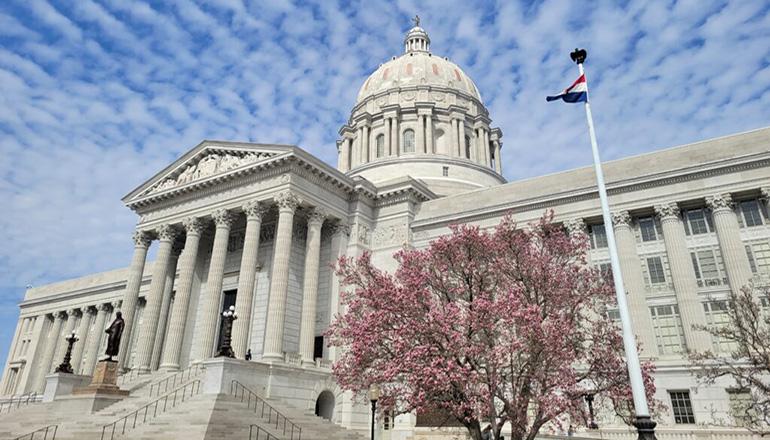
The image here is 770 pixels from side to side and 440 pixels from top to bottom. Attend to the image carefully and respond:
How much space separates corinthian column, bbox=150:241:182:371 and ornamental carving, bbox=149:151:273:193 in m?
4.52

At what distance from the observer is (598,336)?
17.6 metres

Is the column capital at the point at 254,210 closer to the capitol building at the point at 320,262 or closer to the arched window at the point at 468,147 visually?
the capitol building at the point at 320,262

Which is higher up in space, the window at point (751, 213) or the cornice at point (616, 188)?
the cornice at point (616, 188)

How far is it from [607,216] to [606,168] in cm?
1898

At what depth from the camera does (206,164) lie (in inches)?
1427

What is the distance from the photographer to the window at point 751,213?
27.7 m

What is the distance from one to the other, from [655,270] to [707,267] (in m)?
2.51

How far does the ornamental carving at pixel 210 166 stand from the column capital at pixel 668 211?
23143 mm

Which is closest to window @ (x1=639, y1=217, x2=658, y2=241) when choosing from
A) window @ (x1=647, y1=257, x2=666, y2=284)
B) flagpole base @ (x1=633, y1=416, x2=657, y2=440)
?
window @ (x1=647, y1=257, x2=666, y2=284)

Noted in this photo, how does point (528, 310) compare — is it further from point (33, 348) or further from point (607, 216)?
point (33, 348)

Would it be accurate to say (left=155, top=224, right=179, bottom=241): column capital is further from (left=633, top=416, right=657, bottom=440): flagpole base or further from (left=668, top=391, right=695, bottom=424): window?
(left=633, top=416, right=657, bottom=440): flagpole base

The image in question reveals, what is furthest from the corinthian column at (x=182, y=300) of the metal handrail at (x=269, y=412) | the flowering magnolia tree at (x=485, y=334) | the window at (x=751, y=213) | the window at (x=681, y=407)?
the window at (x=751, y=213)

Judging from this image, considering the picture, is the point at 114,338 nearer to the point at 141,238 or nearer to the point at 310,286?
the point at 310,286

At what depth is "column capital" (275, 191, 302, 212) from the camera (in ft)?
103
